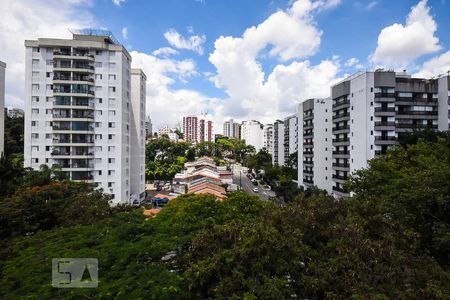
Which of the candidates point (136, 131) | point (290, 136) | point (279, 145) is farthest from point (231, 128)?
point (136, 131)

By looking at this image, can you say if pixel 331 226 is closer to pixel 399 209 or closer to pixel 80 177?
pixel 399 209

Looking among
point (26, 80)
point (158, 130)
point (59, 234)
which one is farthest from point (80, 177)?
point (158, 130)

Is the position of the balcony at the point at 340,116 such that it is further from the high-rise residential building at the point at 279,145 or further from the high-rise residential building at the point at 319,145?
the high-rise residential building at the point at 279,145

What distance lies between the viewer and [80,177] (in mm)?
36469

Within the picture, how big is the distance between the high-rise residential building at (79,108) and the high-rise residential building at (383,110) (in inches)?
1318

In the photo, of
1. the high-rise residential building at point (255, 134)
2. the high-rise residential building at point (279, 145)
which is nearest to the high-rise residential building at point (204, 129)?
the high-rise residential building at point (255, 134)

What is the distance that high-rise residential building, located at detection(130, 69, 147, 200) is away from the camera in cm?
4403

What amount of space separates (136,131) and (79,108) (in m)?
10.6

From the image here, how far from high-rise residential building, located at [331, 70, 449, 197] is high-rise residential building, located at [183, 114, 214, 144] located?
127802mm

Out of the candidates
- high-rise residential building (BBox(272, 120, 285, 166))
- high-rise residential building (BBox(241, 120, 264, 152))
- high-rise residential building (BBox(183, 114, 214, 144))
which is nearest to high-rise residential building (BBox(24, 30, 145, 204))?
high-rise residential building (BBox(272, 120, 285, 166))

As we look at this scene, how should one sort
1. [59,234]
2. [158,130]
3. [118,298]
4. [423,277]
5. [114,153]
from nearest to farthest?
1. [118,298]
2. [423,277]
3. [59,234]
4. [114,153]
5. [158,130]

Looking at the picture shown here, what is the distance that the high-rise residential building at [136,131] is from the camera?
144ft

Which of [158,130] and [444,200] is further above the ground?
[158,130]

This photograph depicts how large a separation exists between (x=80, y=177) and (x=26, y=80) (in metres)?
14.6
